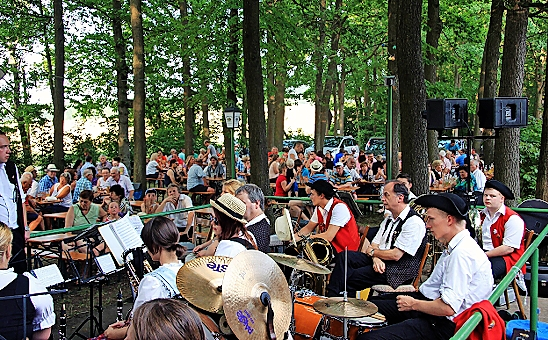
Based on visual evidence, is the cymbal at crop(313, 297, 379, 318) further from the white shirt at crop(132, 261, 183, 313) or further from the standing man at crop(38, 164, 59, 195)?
the standing man at crop(38, 164, 59, 195)

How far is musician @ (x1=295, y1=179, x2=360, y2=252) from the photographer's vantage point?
7160 mm

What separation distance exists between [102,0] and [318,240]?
58.2 ft

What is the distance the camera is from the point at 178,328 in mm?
2223

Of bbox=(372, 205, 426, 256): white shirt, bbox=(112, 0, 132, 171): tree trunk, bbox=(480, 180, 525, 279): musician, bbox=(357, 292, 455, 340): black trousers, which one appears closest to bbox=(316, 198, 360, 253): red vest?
bbox=(372, 205, 426, 256): white shirt

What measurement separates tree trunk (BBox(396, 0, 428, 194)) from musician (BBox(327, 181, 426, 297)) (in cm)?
450

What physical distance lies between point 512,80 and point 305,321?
824 centimetres

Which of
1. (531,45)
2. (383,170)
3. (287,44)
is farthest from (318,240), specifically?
(531,45)

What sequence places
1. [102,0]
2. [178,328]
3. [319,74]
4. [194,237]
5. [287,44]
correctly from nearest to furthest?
[178,328], [194,237], [287,44], [102,0], [319,74]

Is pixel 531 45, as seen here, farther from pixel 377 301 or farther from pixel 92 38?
pixel 377 301

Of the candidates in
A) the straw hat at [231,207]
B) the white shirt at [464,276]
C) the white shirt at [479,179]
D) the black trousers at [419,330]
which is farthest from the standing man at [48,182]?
the white shirt at [464,276]

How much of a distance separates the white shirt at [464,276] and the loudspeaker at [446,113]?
439 cm

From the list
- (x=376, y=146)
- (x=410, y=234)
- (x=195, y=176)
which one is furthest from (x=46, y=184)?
(x=376, y=146)

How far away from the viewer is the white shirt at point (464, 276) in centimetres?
421

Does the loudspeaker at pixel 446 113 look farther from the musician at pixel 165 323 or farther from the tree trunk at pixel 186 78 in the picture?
the tree trunk at pixel 186 78
